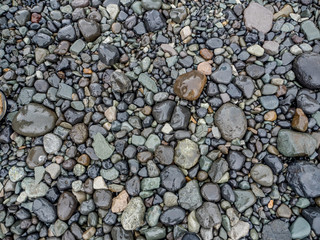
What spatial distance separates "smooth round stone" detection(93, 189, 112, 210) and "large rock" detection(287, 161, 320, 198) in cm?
203

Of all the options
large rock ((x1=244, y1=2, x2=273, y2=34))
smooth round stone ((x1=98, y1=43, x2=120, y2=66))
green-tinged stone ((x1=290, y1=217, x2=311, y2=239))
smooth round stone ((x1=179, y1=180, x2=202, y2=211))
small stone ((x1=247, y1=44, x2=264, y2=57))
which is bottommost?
green-tinged stone ((x1=290, y1=217, x2=311, y2=239))

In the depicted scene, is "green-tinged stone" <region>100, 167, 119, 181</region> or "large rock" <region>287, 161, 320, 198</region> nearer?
"large rock" <region>287, 161, 320, 198</region>

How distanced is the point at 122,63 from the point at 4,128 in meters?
1.70

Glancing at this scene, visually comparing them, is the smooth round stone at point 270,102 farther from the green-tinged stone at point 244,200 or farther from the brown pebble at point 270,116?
the green-tinged stone at point 244,200

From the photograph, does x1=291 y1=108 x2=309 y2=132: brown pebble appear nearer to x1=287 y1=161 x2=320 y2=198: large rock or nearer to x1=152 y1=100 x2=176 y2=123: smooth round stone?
x1=287 y1=161 x2=320 y2=198: large rock

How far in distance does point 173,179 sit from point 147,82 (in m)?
1.23

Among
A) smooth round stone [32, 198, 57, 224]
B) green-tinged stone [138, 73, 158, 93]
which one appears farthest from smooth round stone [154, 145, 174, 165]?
smooth round stone [32, 198, 57, 224]

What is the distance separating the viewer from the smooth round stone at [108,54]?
3.50 metres

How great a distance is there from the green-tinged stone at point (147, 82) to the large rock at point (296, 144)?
1.61 metres

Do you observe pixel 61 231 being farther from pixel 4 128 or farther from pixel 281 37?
pixel 281 37

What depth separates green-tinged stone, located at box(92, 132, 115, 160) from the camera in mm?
3246

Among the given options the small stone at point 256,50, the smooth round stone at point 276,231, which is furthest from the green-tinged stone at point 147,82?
the smooth round stone at point 276,231

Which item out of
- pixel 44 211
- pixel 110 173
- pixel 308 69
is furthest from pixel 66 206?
pixel 308 69

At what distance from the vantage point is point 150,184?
3.12 metres
